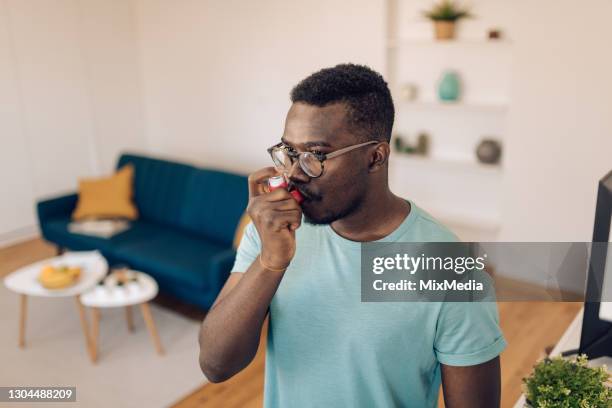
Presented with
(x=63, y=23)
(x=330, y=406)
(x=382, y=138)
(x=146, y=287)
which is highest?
(x=63, y=23)

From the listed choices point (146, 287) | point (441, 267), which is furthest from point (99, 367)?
point (441, 267)

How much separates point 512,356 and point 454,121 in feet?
5.40

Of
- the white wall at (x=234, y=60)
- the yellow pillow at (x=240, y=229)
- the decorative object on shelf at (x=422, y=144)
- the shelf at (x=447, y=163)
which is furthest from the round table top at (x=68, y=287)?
the decorative object on shelf at (x=422, y=144)

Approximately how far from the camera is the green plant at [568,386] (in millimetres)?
1086

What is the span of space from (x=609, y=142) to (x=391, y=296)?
2.78m

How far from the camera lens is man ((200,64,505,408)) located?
3.20 feet

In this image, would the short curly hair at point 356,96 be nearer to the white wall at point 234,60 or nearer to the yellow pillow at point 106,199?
the white wall at point 234,60

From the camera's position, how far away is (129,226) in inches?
159

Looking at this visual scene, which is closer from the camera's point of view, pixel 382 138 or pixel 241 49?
pixel 382 138

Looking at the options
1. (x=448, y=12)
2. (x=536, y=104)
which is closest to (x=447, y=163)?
(x=536, y=104)

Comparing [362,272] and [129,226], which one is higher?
[362,272]

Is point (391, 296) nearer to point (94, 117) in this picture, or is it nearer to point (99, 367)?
point (99, 367)

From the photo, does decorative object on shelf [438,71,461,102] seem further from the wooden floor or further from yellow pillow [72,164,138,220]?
yellow pillow [72,164,138,220]

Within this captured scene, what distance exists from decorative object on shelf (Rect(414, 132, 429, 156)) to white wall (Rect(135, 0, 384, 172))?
0.55m
